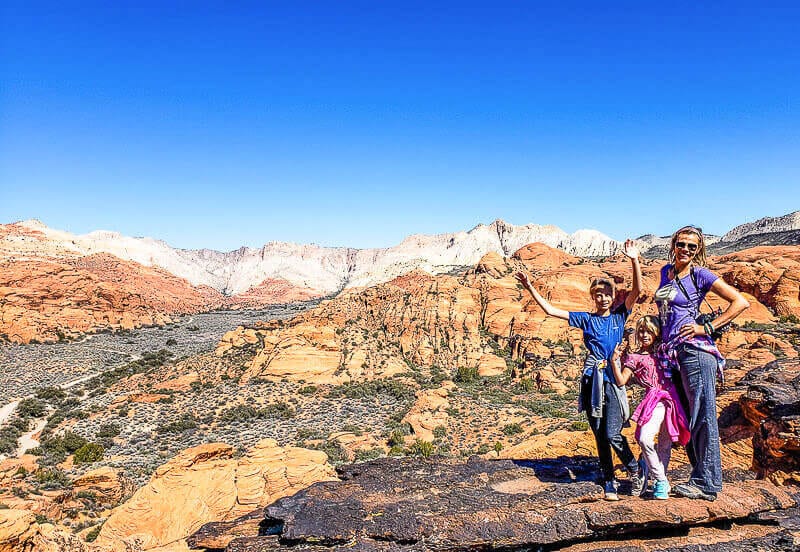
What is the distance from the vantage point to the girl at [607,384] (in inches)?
181

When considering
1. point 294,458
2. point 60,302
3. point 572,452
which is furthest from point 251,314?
point 572,452

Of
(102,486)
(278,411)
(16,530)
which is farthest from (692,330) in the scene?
(278,411)

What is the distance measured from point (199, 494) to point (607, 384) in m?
9.56

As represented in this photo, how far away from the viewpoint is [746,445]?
271 inches

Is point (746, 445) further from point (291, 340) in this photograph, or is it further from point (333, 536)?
point (291, 340)

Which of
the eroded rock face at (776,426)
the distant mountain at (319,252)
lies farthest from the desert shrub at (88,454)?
the distant mountain at (319,252)

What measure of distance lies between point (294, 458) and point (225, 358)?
23770 mm

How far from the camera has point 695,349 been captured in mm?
4211

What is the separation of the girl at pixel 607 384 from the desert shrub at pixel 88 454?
21.3 m

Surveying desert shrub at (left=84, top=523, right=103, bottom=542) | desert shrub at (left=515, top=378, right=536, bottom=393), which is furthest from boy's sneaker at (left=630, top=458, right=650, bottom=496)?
desert shrub at (left=515, top=378, right=536, bottom=393)

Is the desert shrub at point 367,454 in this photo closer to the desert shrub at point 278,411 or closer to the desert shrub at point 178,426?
the desert shrub at point 278,411

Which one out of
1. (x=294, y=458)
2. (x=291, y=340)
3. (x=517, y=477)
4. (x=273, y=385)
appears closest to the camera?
(x=517, y=477)

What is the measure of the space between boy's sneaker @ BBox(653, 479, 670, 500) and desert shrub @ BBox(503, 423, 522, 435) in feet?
51.1

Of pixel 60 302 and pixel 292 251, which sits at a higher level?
pixel 292 251
